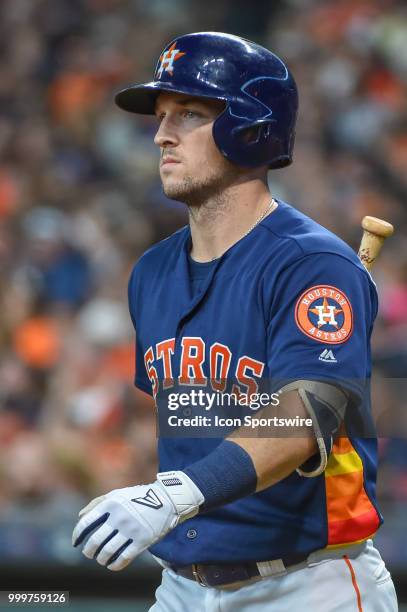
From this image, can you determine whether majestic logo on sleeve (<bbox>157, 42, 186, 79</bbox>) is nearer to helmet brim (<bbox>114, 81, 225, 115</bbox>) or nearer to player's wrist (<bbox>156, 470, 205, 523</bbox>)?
helmet brim (<bbox>114, 81, 225, 115</bbox>)

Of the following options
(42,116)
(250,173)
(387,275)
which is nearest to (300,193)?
(387,275)

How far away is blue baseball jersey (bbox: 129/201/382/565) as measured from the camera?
254 centimetres

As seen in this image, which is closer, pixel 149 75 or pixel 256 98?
pixel 256 98

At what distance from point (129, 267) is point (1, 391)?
3.44ft

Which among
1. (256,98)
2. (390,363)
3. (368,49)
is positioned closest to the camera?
(256,98)

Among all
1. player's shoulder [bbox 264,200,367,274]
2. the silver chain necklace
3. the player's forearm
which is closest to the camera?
the player's forearm

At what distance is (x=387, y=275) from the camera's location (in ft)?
20.6

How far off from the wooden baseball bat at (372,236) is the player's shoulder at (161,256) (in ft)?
1.67

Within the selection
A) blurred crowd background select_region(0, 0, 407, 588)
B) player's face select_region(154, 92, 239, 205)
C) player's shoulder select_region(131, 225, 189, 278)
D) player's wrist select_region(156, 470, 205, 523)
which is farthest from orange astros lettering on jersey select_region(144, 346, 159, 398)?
blurred crowd background select_region(0, 0, 407, 588)

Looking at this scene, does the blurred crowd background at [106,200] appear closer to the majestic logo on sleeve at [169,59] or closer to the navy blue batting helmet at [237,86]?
the navy blue batting helmet at [237,86]

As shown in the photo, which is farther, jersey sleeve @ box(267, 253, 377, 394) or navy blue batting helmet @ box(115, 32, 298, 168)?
navy blue batting helmet @ box(115, 32, 298, 168)

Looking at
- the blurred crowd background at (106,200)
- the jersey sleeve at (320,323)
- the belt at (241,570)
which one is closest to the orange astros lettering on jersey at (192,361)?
the jersey sleeve at (320,323)

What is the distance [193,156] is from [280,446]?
845 millimetres

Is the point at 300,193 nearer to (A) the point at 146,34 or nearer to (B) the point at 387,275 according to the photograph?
(B) the point at 387,275
